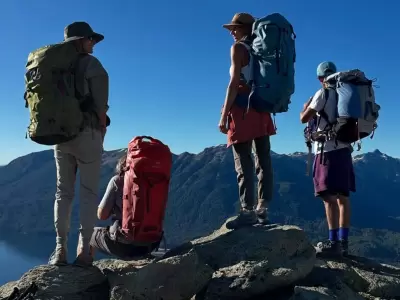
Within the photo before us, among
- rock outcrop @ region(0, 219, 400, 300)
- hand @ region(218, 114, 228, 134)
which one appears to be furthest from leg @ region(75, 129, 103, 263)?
hand @ region(218, 114, 228, 134)

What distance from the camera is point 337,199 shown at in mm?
7410

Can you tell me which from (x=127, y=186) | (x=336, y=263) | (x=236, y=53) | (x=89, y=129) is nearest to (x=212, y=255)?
(x=127, y=186)

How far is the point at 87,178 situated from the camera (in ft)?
18.1

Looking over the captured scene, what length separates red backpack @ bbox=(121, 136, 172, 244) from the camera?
631cm

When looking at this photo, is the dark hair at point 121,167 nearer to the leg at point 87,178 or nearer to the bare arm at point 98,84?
the leg at point 87,178

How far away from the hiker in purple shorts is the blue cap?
2.19ft

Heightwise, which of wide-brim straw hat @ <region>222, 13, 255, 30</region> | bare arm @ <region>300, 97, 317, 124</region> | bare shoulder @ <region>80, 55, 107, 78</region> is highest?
wide-brim straw hat @ <region>222, 13, 255, 30</region>

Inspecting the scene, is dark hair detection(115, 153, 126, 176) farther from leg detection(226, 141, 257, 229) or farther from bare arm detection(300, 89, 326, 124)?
bare arm detection(300, 89, 326, 124)

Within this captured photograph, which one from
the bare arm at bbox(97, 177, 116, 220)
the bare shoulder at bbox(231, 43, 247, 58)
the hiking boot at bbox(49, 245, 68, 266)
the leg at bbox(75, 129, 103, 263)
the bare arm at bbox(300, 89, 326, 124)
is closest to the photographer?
the leg at bbox(75, 129, 103, 263)

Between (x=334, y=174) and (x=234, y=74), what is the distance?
2498 mm

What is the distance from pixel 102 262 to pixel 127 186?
4.45ft

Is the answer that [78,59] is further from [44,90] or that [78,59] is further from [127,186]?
[127,186]

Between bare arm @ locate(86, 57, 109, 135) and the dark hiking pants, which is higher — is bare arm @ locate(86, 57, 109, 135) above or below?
above

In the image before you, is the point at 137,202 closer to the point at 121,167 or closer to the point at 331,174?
the point at 121,167
